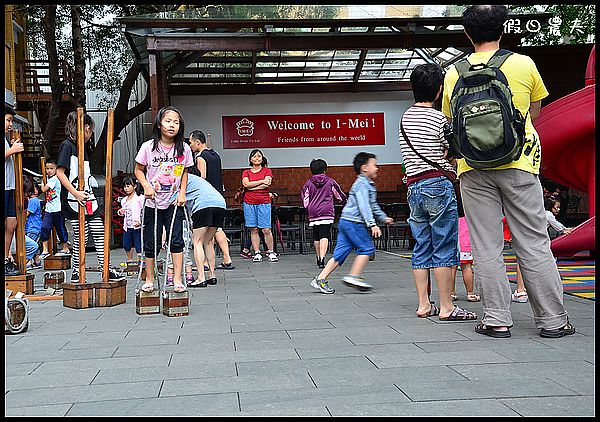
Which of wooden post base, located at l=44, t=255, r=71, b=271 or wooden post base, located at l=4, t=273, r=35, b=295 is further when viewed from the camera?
wooden post base, located at l=44, t=255, r=71, b=271

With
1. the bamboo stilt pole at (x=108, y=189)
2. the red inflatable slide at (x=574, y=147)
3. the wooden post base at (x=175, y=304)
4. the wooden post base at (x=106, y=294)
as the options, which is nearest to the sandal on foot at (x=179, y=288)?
the wooden post base at (x=175, y=304)

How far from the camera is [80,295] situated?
281 inches

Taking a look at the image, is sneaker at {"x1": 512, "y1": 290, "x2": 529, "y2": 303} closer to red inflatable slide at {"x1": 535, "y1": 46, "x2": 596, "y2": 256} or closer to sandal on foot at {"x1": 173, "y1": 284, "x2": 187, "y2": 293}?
red inflatable slide at {"x1": 535, "y1": 46, "x2": 596, "y2": 256}

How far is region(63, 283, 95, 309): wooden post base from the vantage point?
7117 millimetres

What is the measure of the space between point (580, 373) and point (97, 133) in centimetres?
2674

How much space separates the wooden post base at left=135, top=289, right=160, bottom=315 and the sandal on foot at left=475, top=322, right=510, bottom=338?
2785 millimetres

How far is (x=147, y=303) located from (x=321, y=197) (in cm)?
545

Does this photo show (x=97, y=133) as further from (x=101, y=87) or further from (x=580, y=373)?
(x=580, y=373)

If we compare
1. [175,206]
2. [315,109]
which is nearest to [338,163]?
[315,109]

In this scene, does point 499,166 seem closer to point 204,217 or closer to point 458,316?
point 458,316

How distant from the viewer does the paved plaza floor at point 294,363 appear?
339 cm

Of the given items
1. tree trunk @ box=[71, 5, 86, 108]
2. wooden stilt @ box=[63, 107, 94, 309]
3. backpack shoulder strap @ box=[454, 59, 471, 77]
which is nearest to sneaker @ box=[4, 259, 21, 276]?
wooden stilt @ box=[63, 107, 94, 309]

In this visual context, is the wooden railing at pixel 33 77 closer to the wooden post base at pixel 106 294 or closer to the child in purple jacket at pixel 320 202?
the child in purple jacket at pixel 320 202

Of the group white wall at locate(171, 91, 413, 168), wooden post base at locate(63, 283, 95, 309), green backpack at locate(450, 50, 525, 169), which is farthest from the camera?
white wall at locate(171, 91, 413, 168)
